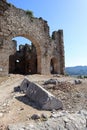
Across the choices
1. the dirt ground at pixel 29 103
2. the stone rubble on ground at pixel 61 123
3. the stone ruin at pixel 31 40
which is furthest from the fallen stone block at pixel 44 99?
the stone ruin at pixel 31 40

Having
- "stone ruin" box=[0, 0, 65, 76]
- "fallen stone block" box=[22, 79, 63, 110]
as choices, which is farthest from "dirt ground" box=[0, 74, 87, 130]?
"stone ruin" box=[0, 0, 65, 76]

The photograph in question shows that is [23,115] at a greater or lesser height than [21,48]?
lesser

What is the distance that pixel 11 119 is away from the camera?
6191mm

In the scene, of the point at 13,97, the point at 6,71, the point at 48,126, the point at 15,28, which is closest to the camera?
the point at 48,126

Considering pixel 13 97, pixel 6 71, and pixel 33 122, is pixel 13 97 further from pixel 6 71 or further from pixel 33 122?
pixel 6 71

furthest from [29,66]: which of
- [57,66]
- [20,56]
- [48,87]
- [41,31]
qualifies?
[48,87]

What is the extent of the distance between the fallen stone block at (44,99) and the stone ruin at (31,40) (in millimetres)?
8295

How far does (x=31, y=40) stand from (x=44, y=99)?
1224cm

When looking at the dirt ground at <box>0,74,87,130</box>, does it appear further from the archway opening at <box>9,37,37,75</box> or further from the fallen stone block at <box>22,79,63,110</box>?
the archway opening at <box>9,37,37,75</box>

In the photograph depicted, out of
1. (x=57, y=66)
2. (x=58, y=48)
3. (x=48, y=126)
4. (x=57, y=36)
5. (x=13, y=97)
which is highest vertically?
(x=57, y=36)

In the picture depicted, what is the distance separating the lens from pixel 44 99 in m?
7.28

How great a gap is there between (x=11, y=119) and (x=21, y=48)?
22610mm

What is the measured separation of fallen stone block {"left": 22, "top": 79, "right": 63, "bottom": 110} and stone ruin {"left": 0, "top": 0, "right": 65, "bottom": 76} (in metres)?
8.30

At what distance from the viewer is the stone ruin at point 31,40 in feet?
53.4
